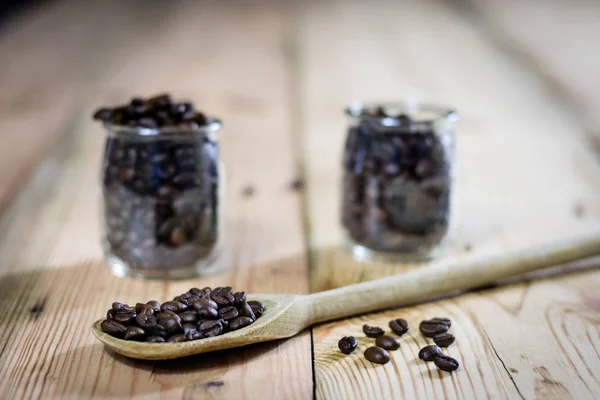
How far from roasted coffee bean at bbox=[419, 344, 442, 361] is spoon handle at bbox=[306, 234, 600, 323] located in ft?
0.59

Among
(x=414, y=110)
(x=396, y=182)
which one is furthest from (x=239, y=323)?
(x=414, y=110)

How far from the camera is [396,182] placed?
1459 mm

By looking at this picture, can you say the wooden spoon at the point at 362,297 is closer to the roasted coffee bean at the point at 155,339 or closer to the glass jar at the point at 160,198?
the roasted coffee bean at the point at 155,339

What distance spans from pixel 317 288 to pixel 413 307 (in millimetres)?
193

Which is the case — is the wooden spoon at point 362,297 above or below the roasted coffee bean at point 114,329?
below

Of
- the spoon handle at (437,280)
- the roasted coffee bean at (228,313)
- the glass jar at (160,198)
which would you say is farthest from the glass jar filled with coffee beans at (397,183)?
the roasted coffee bean at (228,313)

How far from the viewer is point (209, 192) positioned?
55.2 inches

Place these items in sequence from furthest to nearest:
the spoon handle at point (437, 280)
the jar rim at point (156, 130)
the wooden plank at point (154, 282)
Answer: the jar rim at point (156, 130) < the spoon handle at point (437, 280) < the wooden plank at point (154, 282)

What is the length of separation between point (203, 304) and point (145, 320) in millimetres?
86

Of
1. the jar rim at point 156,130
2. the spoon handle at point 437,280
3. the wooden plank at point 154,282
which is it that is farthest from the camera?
the jar rim at point 156,130

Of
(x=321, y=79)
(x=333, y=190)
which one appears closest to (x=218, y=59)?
(x=321, y=79)

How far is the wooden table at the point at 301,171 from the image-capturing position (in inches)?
40.6

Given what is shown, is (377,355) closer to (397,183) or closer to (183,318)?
(183,318)

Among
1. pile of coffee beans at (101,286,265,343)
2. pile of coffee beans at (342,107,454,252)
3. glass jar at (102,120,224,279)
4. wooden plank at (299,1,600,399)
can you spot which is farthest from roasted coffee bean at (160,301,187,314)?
pile of coffee beans at (342,107,454,252)
